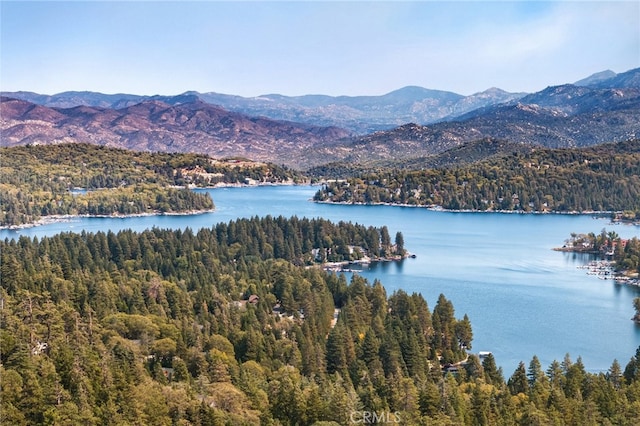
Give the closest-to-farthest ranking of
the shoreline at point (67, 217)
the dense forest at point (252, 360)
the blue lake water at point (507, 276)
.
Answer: the dense forest at point (252, 360) → the blue lake water at point (507, 276) → the shoreline at point (67, 217)

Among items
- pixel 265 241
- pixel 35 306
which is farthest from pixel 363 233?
pixel 35 306

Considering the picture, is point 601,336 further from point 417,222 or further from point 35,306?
point 417,222

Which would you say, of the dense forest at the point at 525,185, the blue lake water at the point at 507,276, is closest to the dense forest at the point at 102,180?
the blue lake water at the point at 507,276

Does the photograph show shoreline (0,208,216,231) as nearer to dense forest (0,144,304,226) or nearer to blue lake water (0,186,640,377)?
dense forest (0,144,304,226)

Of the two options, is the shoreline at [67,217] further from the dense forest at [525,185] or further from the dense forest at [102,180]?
the dense forest at [525,185]

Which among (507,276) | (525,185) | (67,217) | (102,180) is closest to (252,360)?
(507,276)
